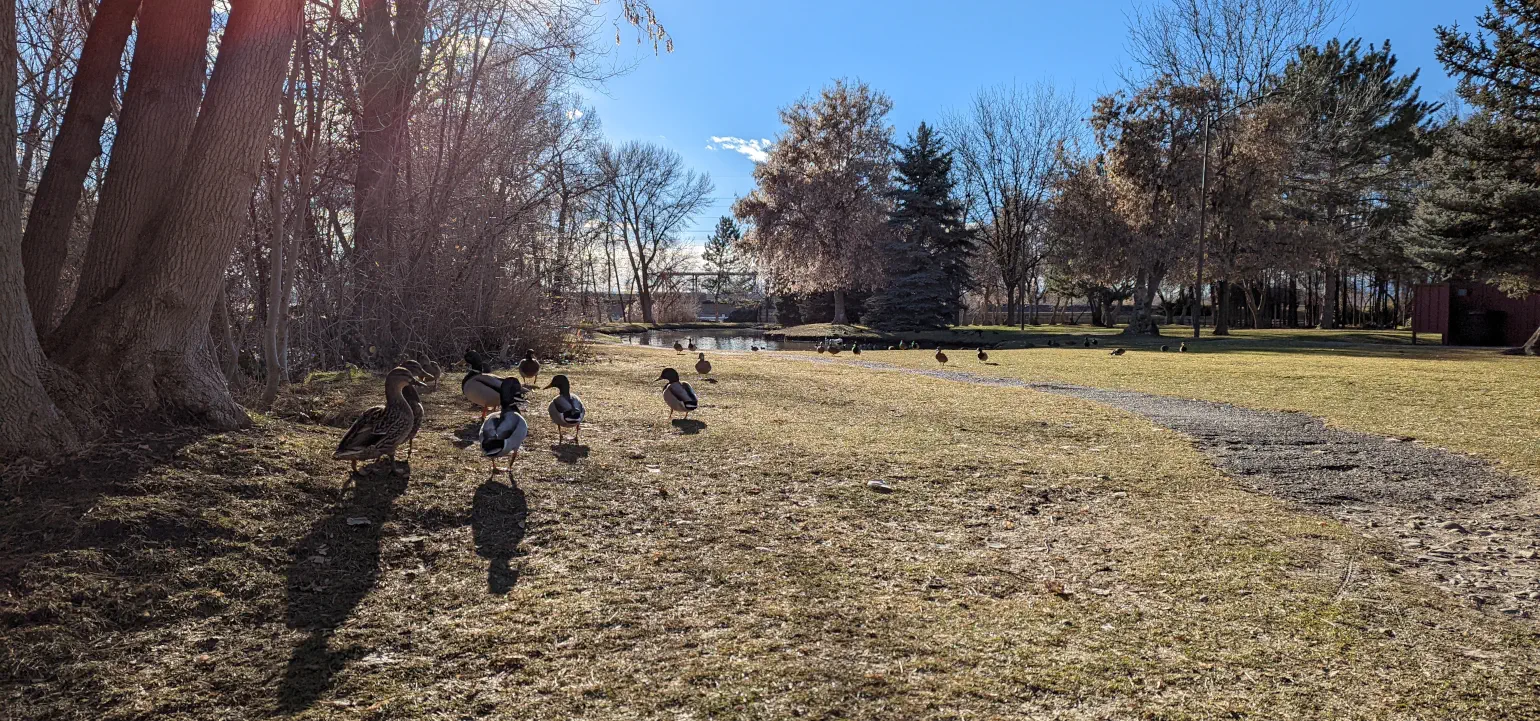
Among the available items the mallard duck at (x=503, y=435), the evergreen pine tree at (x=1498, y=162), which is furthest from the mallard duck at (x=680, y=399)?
the evergreen pine tree at (x=1498, y=162)

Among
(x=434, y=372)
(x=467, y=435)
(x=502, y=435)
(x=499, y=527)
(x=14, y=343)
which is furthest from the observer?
(x=434, y=372)

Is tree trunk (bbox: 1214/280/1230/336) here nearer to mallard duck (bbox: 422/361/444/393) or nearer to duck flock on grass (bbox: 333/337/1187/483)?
mallard duck (bbox: 422/361/444/393)

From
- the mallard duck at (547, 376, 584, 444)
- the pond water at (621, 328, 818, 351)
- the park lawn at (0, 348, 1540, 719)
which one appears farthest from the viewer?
the pond water at (621, 328, 818, 351)

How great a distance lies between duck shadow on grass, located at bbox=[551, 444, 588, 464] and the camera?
5488mm

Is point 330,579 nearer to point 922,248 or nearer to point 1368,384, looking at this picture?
point 1368,384

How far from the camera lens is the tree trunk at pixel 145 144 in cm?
418

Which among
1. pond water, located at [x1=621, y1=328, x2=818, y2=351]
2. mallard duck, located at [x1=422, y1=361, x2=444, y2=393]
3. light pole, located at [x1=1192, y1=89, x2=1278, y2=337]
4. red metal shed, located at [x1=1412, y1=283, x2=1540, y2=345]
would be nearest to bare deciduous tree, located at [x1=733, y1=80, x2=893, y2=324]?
pond water, located at [x1=621, y1=328, x2=818, y2=351]

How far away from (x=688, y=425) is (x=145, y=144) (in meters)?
4.44

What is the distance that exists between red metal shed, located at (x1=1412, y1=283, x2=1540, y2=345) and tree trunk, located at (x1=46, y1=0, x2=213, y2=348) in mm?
33827

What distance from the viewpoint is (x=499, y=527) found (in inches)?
155

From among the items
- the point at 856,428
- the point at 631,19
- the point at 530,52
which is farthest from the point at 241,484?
the point at 530,52

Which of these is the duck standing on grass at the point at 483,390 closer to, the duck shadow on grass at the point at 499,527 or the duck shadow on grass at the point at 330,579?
the duck shadow on grass at the point at 499,527

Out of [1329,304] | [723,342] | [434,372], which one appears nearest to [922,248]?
[723,342]

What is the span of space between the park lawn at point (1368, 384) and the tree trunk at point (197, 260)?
899 cm
